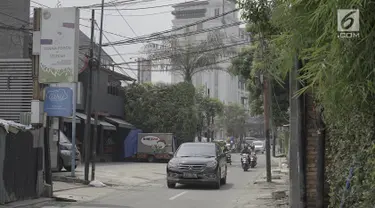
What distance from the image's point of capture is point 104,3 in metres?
19.8

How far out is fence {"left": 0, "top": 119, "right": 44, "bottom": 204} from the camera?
10859 mm

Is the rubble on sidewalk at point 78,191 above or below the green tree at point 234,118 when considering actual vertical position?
below

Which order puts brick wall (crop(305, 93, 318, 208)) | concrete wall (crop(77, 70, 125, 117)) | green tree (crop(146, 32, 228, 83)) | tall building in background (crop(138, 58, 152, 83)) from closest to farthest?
brick wall (crop(305, 93, 318, 208))
concrete wall (crop(77, 70, 125, 117))
tall building in background (crop(138, 58, 152, 83))
green tree (crop(146, 32, 228, 83))

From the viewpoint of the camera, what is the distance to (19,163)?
11.6 meters

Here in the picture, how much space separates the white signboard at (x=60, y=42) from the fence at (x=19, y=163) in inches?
68.4

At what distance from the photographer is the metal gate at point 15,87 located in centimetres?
1299

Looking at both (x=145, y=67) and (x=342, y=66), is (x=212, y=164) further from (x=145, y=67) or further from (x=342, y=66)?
(x=145, y=67)

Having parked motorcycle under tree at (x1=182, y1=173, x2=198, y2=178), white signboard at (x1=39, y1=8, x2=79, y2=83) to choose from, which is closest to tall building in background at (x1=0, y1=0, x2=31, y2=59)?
white signboard at (x1=39, y1=8, x2=79, y2=83)

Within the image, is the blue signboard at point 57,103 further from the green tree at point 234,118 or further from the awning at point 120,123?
the green tree at point 234,118

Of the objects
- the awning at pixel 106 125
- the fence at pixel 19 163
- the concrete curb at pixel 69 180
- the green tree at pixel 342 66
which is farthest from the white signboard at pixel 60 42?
the awning at pixel 106 125

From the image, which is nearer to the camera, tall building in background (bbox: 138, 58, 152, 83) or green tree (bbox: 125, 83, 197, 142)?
tall building in background (bbox: 138, 58, 152, 83)

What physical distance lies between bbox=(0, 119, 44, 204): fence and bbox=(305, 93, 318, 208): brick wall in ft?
21.6

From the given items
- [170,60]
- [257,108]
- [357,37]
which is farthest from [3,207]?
[170,60]

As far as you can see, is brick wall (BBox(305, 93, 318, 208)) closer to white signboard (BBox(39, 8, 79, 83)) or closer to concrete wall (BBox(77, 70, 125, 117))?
white signboard (BBox(39, 8, 79, 83))
